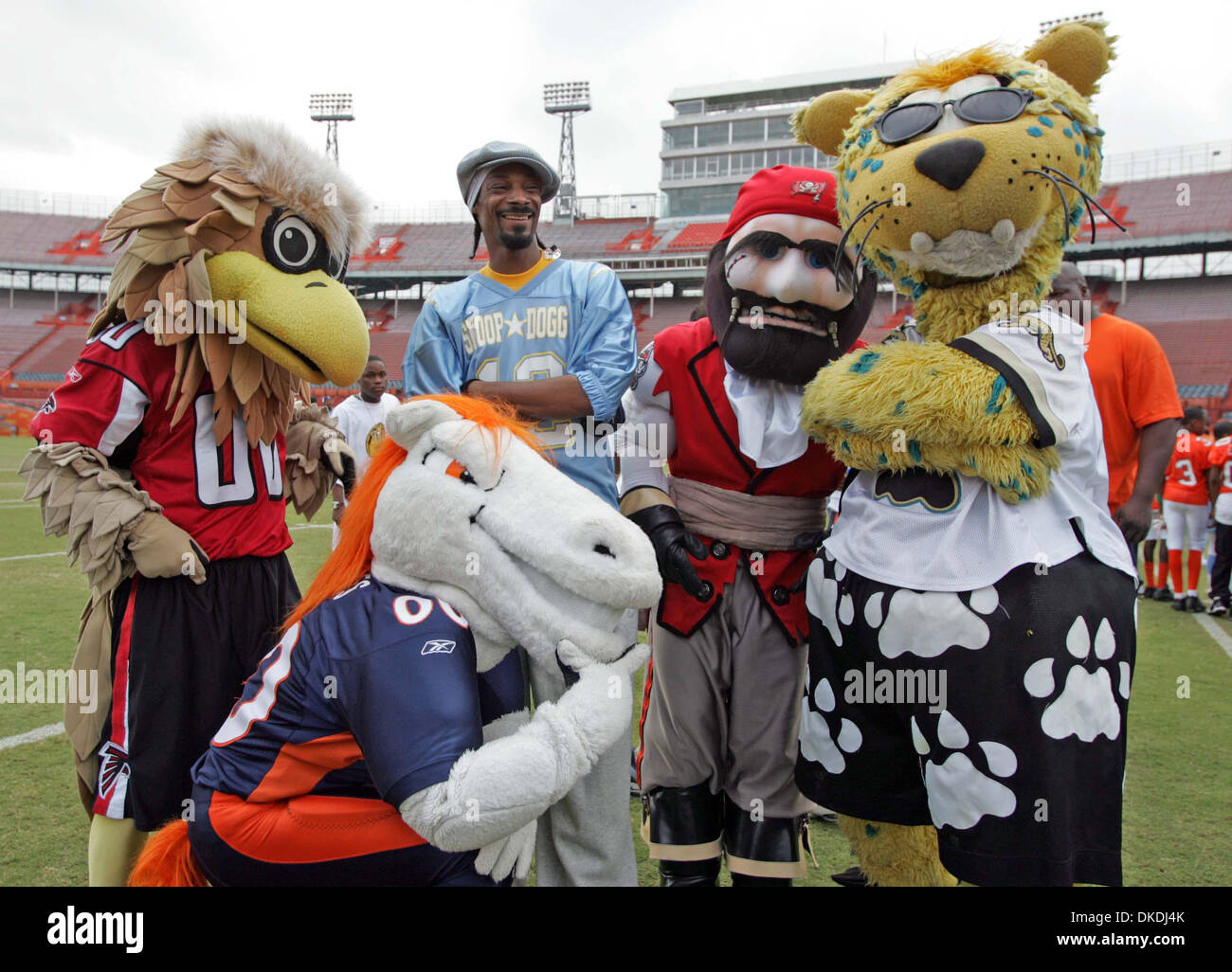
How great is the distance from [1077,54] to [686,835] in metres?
1.98

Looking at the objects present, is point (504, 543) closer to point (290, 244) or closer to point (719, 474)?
point (719, 474)

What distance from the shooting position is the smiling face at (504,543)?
144cm

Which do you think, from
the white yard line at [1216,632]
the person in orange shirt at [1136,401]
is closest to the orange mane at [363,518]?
the person in orange shirt at [1136,401]

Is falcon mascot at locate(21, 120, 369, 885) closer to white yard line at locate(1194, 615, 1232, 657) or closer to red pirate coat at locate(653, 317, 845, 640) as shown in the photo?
red pirate coat at locate(653, 317, 845, 640)

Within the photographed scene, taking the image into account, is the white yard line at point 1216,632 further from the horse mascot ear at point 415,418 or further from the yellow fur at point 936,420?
the horse mascot ear at point 415,418

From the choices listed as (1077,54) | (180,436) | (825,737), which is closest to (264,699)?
(180,436)

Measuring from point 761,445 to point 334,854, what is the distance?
1230 millimetres

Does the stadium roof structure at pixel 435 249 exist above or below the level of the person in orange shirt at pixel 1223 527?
above

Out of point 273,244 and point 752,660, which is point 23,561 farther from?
point 752,660

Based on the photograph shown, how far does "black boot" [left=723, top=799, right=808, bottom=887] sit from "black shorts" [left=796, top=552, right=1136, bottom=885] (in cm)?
36

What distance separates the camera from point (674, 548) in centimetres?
200

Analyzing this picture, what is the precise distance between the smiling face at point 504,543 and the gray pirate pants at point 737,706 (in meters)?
0.62

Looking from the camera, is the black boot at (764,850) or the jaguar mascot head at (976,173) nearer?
the jaguar mascot head at (976,173)

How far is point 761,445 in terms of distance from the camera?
2.04m
